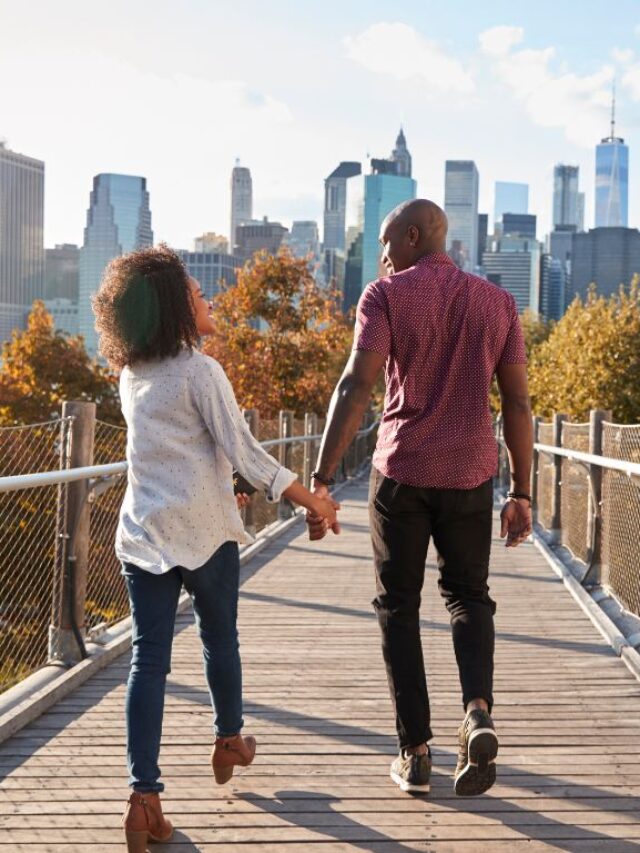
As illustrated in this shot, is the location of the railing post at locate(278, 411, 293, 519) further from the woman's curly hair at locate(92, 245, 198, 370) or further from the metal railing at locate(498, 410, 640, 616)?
the woman's curly hair at locate(92, 245, 198, 370)

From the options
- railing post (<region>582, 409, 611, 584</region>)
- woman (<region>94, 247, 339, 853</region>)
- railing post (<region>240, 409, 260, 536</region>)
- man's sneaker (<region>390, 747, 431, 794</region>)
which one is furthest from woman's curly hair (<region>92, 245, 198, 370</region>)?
railing post (<region>240, 409, 260, 536</region>)

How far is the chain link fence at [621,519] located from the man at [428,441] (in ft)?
11.7

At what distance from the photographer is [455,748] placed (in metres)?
4.40

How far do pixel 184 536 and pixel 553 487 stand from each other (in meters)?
7.88

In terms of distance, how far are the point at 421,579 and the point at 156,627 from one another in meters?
0.88

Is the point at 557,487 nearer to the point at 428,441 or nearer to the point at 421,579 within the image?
the point at 421,579

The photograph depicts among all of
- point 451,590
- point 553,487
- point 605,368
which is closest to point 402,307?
point 451,590

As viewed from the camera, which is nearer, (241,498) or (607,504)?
(241,498)

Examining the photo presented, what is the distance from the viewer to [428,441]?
368 cm

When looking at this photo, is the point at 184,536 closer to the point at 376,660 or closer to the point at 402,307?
the point at 402,307

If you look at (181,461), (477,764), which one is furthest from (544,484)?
(181,461)

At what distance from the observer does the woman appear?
3354 mm

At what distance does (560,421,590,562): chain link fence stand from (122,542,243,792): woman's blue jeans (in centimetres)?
553

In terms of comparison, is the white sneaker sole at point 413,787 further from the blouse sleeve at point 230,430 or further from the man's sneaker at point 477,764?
the blouse sleeve at point 230,430
